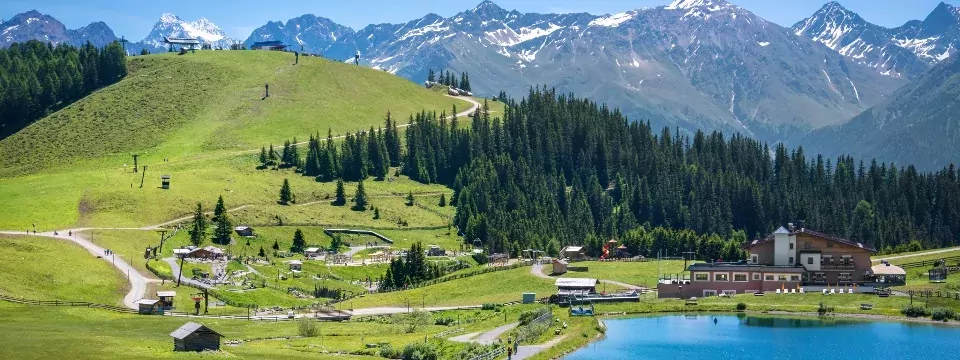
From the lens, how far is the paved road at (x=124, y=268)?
130m

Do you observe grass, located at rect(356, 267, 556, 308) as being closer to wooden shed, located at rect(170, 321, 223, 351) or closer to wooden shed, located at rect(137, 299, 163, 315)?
wooden shed, located at rect(137, 299, 163, 315)

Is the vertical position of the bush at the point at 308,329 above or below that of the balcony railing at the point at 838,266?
below

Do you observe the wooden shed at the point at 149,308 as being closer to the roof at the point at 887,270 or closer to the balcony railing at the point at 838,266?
the balcony railing at the point at 838,266

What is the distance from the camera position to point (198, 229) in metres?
174

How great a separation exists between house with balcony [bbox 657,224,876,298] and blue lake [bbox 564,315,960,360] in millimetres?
20512

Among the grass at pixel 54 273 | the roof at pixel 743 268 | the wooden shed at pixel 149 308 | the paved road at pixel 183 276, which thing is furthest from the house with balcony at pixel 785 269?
the grass at pixel 54 273

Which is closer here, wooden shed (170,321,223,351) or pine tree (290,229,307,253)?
wooden shed (170,321,223,351)

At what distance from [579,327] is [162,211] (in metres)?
101

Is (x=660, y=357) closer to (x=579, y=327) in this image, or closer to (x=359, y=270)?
(x=579, y=327)

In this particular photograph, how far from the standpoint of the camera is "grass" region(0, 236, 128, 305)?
12704 centimetres

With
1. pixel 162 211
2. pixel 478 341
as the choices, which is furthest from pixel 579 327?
pixel 162 211

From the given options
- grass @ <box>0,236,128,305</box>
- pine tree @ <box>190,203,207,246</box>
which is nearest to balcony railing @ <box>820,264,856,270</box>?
grass @ <box>0,236,128,305</box>

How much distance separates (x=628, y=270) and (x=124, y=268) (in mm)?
64742

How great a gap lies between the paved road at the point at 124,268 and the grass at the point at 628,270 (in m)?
52.7
